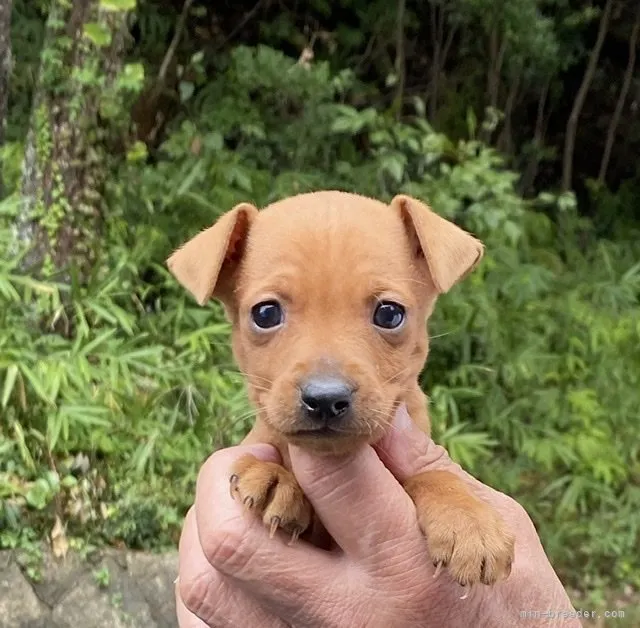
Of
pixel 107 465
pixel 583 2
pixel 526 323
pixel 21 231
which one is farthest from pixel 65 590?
pixel 583 2

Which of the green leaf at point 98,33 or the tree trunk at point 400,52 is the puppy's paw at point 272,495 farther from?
the tree trunk at point 400,52

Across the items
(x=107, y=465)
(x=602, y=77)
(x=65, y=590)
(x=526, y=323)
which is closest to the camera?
(x=65, y=590)

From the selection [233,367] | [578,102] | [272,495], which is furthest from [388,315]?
[578,102]

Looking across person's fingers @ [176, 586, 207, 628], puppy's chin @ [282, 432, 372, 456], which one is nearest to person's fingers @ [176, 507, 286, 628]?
person's fingers @ [176, 586, 207, 628]

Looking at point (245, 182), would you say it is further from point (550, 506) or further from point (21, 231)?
point (550, 506)

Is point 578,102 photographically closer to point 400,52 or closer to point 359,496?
point 400,52
